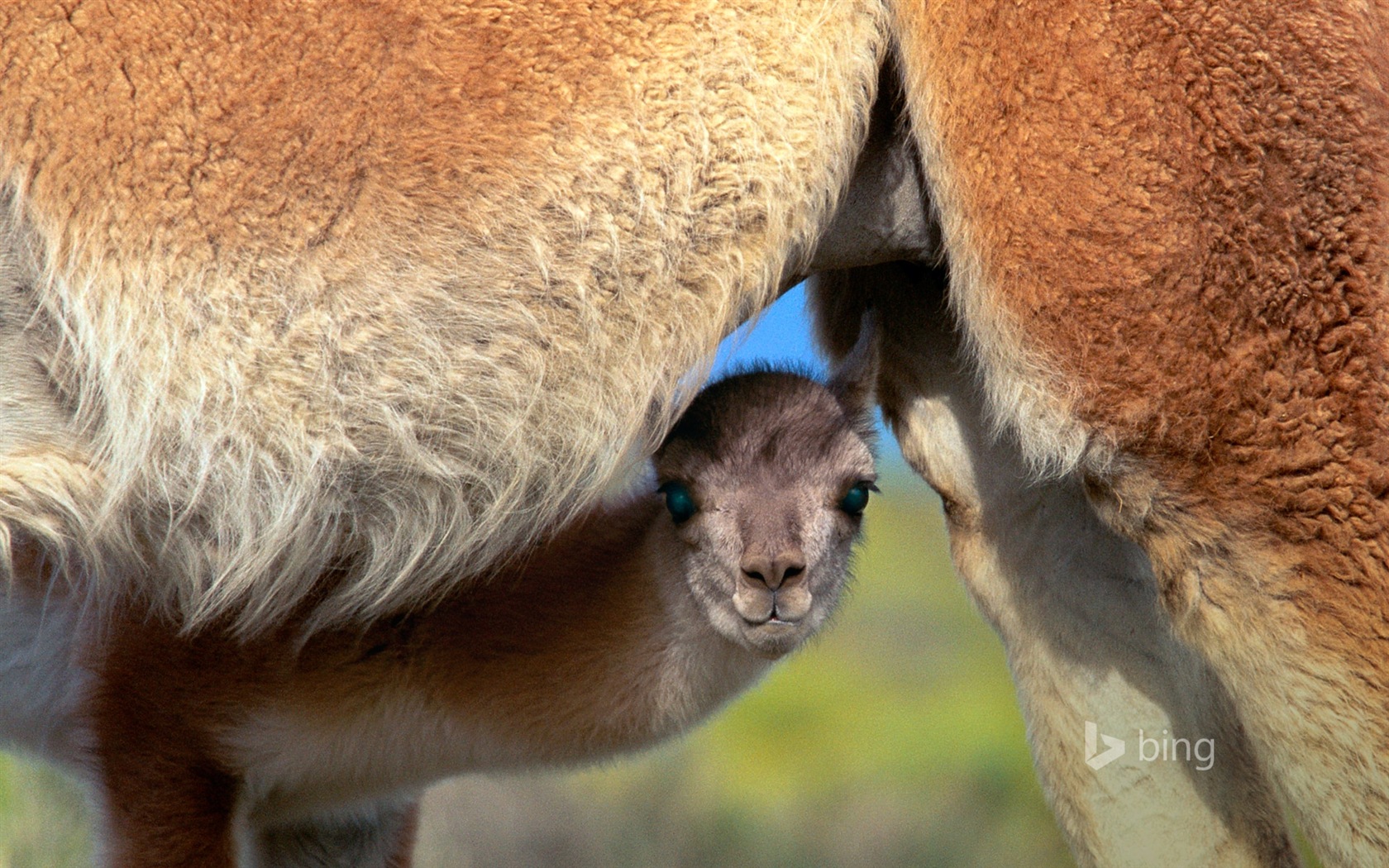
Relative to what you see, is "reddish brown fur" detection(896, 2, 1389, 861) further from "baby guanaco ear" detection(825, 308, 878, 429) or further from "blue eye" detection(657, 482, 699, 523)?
"blue eye" detection(657, 482, 699, 523)

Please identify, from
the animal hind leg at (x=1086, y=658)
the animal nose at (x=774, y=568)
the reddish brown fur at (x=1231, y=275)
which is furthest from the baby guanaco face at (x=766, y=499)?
the reddish brown fur at (x=1231, y=275)

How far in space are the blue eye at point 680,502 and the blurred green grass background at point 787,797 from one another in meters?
0.52

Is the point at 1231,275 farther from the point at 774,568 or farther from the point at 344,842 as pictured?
the point at 344,842

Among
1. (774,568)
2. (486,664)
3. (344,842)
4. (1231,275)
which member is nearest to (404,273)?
(774,568)

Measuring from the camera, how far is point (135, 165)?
6.98 ft

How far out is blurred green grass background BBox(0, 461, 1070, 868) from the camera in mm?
4199

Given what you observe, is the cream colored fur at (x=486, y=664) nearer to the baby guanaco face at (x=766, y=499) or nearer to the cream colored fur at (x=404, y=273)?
the baby guanaco face at (x=766, y=499)

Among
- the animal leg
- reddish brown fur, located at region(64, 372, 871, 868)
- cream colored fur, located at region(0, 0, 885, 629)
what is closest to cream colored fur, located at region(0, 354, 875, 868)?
reddish brown fur, located at region(64, 372, 871, 868)

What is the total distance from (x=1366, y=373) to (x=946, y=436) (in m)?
1.08

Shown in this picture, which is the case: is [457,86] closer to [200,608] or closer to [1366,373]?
[200,608]

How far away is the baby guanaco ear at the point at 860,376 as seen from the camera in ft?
10.3

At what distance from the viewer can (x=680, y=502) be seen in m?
3.02

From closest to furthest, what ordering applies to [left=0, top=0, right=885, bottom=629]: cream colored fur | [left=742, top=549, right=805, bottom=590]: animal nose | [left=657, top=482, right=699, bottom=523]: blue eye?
[left=0, top=0, right=885, bottom=629]: cream colored fur, [left=742, top=549, right=805, bottom=590]: animal nose, [left=657, top=482, right=699, bottom=523]: blue eye

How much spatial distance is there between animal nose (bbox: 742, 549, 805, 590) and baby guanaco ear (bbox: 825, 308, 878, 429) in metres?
0.49
